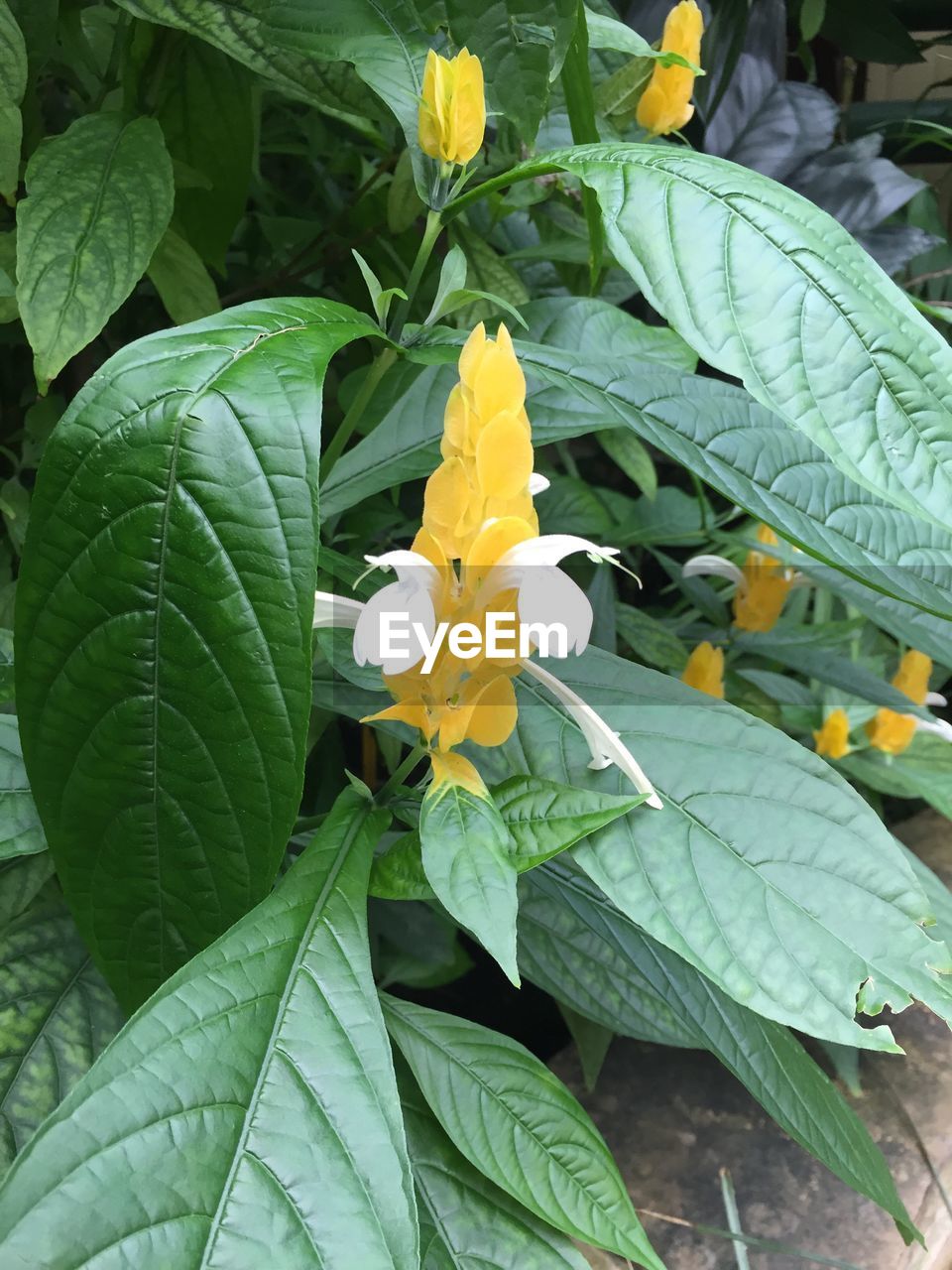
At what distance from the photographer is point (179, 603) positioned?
0.37 m

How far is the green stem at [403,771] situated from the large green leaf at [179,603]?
0.28ft

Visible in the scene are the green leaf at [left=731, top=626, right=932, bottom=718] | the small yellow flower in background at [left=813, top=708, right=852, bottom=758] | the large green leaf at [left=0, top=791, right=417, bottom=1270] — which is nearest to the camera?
the large green leaf at [left=0, top=791, right=417, bottom=1270]

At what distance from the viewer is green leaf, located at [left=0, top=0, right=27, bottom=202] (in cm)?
58

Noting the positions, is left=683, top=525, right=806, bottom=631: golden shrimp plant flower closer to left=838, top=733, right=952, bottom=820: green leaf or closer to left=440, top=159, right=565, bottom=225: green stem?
left=838, top=733, right=952, bottom=820: green leaf

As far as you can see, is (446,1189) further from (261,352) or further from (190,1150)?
(261,352)

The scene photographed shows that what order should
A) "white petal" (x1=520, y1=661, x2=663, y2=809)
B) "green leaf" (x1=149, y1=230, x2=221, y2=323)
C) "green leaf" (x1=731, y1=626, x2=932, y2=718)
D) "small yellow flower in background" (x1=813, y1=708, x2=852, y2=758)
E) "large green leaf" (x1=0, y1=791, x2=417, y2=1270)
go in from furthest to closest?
"small yellow flower in background" (x1=813, y1=708, x2=852, y2=758)
"green leaf" (x1=731, y1=626, x2=932, y2=718)
"green leaf" (x1=149, y1=230, x2=221, y2=323)
"white petal" (x1=520, y1=661, x2=663, y2=809)
"large green leaf" (x1=0, y1=791, x2=417, y2=1270)

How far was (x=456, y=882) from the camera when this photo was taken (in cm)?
40

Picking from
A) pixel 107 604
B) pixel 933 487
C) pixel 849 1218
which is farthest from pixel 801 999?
pixel 849 1218

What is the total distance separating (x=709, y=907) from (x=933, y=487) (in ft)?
0.65

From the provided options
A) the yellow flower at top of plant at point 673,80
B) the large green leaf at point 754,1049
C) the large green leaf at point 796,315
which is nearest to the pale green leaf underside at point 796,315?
the large green leaf at point 796,315

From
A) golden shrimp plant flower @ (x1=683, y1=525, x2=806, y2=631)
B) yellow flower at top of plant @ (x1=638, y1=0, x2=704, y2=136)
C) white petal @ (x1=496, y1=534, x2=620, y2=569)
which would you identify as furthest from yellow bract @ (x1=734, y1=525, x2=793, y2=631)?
white petal @ (x1=496, y1=534, x2=620, y2=569)

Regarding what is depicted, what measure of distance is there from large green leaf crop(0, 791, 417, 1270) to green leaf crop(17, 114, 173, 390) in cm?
33

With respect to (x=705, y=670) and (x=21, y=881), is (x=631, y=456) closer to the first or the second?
(x=705, y=670)

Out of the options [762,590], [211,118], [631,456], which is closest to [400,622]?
[211,118]
